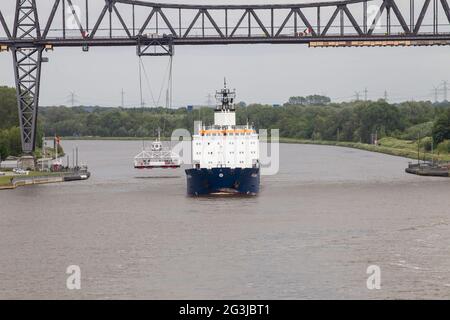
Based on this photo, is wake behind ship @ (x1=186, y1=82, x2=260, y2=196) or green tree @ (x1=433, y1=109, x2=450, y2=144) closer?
wake behind ship @ (x1=186, y1=82, x2=260, y2=196)

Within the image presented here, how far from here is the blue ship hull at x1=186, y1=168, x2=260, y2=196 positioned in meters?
91.9

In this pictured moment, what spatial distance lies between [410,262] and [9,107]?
11681 centimetres

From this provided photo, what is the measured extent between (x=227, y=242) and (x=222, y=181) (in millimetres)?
30055

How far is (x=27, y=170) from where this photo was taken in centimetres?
11469

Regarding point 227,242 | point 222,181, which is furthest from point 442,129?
point 227,242

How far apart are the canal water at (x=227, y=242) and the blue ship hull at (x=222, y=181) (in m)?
2.07

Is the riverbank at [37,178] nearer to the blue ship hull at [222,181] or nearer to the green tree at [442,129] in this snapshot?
the blue ship hull at [222,181]

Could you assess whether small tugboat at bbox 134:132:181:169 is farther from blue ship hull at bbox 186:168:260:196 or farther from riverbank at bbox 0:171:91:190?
blue ship hull at bbox 186:168:260:196

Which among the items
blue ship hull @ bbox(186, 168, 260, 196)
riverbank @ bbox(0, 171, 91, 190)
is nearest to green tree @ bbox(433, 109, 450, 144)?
riverbank @ bbox(0, 171, 91, 190)

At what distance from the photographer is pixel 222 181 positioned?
92.1m

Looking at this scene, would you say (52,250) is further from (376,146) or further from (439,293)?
(376,146)

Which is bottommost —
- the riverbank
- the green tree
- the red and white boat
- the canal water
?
the canal water
